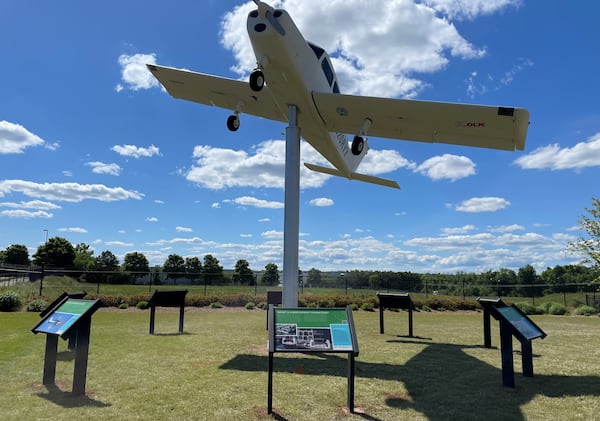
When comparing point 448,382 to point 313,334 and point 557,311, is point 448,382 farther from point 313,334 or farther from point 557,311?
point 557,311

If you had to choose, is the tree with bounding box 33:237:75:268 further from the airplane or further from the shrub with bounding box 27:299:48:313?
the airplane

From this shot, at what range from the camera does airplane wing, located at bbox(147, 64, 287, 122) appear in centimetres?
1138

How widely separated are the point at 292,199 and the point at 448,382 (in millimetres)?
4897

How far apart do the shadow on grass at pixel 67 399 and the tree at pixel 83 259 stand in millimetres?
60061

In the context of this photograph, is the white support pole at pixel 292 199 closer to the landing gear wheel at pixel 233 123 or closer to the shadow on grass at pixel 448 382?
the landing gear wheel at pixel 233 123

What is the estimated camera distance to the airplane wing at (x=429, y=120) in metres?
9.19

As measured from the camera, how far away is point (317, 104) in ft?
32.5

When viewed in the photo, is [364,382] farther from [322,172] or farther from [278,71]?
[322,172]

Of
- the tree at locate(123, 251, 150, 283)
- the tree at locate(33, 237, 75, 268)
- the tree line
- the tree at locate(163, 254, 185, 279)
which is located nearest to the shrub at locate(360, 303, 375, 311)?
the tree line

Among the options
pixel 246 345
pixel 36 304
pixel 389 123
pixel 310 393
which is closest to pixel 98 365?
pixel 246 345

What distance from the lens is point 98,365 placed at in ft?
23.0

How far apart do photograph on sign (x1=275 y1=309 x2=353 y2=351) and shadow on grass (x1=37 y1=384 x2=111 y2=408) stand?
223 centimetres

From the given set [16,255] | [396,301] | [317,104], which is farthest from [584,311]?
[16,255]

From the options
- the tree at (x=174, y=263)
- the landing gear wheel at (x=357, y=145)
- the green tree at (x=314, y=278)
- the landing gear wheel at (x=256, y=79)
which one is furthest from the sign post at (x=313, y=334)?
the tree at (x=174, y=263)
